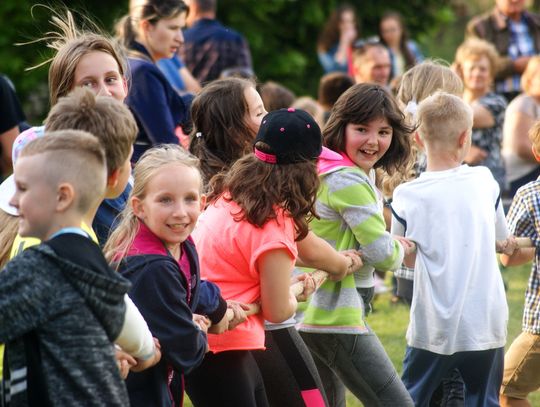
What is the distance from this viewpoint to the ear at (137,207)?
362cm

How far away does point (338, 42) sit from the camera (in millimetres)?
13492

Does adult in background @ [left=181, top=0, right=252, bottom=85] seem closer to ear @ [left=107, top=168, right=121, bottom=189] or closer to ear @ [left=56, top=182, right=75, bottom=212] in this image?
ear @ [left=107, top=168, right=121, bottom=189]

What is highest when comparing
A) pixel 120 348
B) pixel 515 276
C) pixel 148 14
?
pixel 148 14

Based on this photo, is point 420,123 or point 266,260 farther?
point 420,123

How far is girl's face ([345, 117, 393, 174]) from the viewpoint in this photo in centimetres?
478

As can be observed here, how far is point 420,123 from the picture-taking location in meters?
4.98

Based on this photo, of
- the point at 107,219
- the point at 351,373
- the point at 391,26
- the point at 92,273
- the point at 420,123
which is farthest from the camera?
the point at 391,26

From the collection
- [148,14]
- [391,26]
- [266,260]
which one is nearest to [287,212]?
[266,260]

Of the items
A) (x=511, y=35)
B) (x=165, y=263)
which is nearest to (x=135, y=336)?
(x=165, y=263)

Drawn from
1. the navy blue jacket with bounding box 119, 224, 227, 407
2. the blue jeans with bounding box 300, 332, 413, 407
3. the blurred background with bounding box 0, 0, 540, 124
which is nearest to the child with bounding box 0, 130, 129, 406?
the navy blue jacket with bounding box 119, 224, 227, 407

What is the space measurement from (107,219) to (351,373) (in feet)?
→ 4.17

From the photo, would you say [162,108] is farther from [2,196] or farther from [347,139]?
[2,196]

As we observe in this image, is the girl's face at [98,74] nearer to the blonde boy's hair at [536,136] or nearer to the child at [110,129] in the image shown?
the child at [110,129]

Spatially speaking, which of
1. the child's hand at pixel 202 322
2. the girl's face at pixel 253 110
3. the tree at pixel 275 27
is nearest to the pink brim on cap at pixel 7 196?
the child's hand at pixel 202 322
